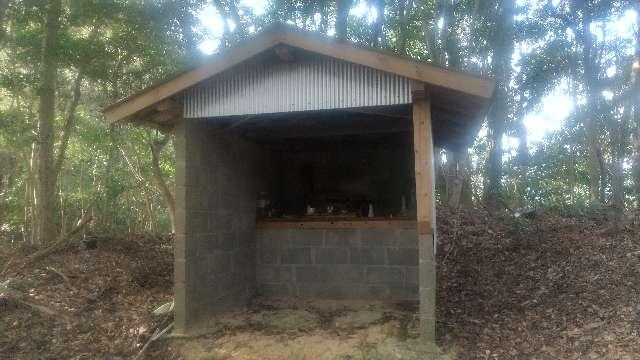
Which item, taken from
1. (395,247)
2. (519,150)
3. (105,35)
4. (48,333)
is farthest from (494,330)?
(519,150)

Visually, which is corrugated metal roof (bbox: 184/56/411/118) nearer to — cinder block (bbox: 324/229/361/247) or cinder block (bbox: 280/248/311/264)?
cinder block (bbox: 324/229/361/247)

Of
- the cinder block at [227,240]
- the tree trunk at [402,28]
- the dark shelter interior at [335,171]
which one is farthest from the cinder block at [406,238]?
the tree trunk at [402,28]

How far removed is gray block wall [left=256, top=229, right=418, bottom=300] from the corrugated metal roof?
2.40 meters

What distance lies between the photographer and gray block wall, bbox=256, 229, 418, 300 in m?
6.89

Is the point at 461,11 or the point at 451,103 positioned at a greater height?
the point at 461,11

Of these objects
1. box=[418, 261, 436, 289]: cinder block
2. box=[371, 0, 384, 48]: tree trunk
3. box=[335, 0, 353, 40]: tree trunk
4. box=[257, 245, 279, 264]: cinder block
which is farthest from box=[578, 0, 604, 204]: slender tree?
box=[418, 261, 436, 289]: cinder block

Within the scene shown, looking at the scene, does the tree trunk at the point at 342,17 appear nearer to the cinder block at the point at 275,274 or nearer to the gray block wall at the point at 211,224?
the gray block wall at the point at 211,224

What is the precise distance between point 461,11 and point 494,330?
9.40 metres

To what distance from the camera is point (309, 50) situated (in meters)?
5.18

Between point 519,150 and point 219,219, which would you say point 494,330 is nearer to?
point 219,219

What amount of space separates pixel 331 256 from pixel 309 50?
327 centimetres

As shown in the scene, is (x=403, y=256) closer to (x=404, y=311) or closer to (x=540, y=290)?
(x=404, y=311)

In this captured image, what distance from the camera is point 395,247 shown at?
691cm

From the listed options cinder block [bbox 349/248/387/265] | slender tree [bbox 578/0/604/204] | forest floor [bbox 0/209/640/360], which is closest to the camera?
forest floor [bbox 0/209/640/360]
